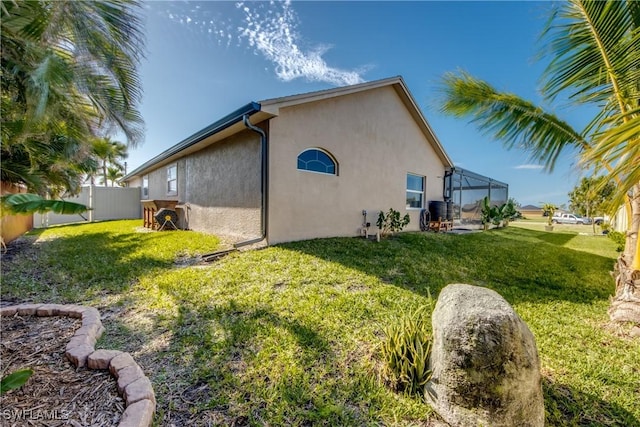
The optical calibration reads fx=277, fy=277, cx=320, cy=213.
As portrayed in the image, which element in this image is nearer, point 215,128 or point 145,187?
point 215,128

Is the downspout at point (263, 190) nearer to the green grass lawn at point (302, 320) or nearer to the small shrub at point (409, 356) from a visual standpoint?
the green grass lawn at point (302, 320)

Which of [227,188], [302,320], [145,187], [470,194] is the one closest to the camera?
[302,320]

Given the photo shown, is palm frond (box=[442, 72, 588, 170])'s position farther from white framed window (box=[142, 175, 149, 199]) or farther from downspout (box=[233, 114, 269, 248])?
white framed window (box=[142, 175, 149, 199])

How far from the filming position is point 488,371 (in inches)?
86.2

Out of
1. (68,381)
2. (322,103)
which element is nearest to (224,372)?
(68,381)

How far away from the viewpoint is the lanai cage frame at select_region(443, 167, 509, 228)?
52.1 ft

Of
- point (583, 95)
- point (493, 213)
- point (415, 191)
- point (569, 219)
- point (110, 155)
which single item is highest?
point (110, 155)

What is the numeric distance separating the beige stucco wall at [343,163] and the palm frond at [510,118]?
3.95 metres

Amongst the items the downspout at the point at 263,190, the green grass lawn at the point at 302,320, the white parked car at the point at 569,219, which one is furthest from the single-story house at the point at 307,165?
the white parked car at the point at 569,219

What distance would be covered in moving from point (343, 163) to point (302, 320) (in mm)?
6272

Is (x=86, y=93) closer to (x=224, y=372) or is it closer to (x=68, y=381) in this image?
(x=68, y=381)

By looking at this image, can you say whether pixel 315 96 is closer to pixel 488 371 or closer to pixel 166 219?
pixel 488 371

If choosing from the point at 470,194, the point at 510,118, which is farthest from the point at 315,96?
the point at 470,194

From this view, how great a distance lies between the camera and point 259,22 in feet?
25.1
